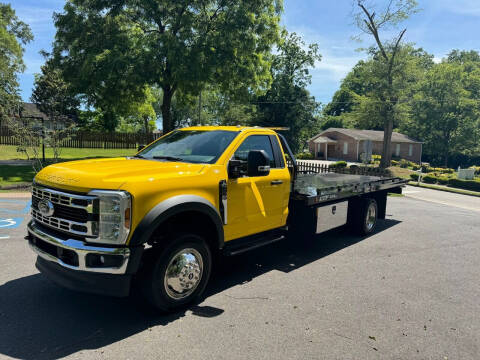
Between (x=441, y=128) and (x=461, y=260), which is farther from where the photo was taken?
(x=441, y=128)

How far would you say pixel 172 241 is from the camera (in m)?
3.74

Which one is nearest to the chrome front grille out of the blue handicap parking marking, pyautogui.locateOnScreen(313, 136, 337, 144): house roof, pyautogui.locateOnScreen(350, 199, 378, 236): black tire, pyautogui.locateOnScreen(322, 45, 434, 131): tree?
the blue handicap parking marking

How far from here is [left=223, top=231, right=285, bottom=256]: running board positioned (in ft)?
14.5

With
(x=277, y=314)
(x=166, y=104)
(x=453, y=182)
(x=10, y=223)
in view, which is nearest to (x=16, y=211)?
(x=10, y=223)

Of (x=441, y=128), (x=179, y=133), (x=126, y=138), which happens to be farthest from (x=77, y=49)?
(x=441, y=128)

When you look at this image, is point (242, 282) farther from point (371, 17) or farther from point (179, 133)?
point (371, 17)

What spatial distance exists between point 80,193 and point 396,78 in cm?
3469

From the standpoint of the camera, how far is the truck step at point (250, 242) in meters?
4.44

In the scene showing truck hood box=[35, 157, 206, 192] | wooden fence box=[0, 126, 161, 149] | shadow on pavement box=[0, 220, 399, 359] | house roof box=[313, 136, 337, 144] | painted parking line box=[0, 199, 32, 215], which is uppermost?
house roof box=[313, 136, 337, 144]

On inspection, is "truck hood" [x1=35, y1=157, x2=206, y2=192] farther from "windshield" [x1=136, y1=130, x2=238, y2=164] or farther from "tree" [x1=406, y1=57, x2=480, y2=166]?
"tree" [x1=406, y1=57, x2=480, y2=166]

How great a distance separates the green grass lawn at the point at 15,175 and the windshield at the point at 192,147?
10.2 metres

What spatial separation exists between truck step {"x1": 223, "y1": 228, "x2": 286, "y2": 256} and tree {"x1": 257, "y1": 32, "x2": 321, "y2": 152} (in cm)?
3959

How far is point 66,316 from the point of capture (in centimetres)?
375

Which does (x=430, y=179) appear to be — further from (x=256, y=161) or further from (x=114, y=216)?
(x=114, y=216)
